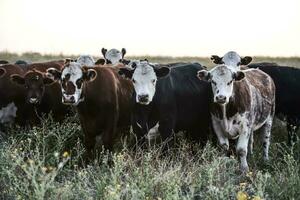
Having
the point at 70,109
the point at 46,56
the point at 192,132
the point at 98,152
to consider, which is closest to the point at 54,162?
the point at 98,152

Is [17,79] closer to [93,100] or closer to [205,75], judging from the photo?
[93,100]

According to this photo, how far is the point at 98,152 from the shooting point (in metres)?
10.1

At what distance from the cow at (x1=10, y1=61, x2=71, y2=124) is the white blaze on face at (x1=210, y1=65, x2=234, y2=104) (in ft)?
11.2

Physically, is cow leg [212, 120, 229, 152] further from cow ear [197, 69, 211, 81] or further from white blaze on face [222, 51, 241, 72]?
white blaze on face [222, 51, 241, 72]

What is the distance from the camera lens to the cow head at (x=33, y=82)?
1124 cm

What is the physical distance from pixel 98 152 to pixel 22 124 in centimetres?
225

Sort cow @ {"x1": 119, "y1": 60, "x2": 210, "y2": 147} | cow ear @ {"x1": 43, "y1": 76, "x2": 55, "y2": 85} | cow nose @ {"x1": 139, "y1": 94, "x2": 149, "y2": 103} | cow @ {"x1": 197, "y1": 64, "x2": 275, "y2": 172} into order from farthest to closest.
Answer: cow ear @ {"x1": 43, "y1": 76, "x2": 55, "y2": 85} < cow @ {"x1": 119, "y1": 60, "x2": 210, "y2": 147} < cow @ {"x1": 197, "y1": 64, "x2": 275, "y2": 172} < cow nose @ {"x1": 139, "y1": 94, "x2": 149, "y2": 103}

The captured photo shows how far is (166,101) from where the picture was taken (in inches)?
375

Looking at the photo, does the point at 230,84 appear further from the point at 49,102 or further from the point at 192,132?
the point at 49,102

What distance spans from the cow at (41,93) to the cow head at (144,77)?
7.43ft

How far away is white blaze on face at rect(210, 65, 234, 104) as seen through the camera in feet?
29.5

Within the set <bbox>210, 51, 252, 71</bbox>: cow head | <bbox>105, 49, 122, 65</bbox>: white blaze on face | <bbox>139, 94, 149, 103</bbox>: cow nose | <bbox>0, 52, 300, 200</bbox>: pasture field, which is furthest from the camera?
<bbox>105, 49, 122, 65</bbox>: white blaze on face

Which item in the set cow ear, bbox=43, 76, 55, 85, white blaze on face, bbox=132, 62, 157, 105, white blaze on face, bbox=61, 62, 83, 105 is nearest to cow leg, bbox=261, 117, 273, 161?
white blaze on face, bbox=132, 62, 157, 105

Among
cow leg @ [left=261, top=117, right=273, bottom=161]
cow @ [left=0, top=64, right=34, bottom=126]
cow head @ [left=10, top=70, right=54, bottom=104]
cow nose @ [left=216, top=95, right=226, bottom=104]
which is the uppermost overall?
cow nose @ [left=216, top=95, right=226, bottom=104]
